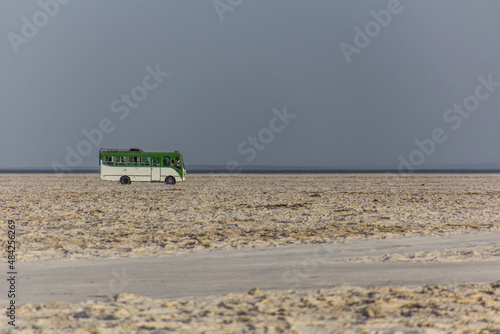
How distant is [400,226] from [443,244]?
4.39 metres

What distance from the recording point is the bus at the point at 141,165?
47.6 m

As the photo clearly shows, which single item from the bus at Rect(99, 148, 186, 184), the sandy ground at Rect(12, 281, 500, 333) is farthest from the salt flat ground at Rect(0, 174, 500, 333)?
the bus at Rect(99, 148, 186, 184)

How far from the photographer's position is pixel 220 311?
25.5ft

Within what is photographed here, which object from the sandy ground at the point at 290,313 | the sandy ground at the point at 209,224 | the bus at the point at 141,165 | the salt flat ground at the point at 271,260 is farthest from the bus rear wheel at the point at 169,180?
the sandy ground at the point at 290,313

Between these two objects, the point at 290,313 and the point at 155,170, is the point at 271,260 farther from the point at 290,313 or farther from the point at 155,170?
the point at 155,170

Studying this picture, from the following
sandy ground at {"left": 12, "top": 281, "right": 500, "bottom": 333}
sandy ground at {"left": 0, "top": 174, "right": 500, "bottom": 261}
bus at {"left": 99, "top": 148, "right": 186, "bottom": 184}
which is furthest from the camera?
bus at {"left": 99, "top": 148, "right": 186, "bottom": 184}

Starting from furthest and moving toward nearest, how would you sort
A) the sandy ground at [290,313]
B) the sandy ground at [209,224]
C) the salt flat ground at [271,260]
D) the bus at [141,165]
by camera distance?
1. the bus at [141,165]
2. the sandy ground at [209,224]
3. the salt flat ground at [271,260]
4. the sandy ground at [290,313]

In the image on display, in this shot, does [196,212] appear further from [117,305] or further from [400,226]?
[117,305]

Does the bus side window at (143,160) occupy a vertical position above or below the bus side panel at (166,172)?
above

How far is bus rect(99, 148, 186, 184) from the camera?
47.6 metres

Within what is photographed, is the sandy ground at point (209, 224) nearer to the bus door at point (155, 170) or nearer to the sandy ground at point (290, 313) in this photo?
the sandy ground at point (290, 313)

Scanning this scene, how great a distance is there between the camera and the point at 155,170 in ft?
158

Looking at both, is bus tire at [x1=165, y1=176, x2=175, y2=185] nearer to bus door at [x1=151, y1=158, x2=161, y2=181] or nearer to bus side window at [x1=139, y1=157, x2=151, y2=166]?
bus door at [x1=151, y1=158, x2=161, y2=181]

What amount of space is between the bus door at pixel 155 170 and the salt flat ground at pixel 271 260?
21.7 meters
